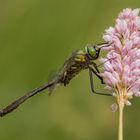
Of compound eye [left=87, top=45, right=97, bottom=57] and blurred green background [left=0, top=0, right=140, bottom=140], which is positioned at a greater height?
blurred green background [left=0, top=0, right=140, bottom=140]

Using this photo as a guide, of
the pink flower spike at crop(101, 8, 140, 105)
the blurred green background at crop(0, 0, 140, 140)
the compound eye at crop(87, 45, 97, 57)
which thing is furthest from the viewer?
the blurred green background at crop(0, 0, 140, 140)

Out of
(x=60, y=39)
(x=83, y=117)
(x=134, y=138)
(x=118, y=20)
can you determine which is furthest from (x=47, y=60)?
(x=118, y=20)

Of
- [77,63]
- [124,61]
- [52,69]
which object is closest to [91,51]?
[77,63]

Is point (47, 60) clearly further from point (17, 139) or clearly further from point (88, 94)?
point (17, 139)

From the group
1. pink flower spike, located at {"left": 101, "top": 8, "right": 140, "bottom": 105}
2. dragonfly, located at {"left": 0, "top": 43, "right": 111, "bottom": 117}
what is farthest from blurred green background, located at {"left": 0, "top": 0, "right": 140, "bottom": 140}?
pink flower spike, located at {"left": 101, "top": 8, "right": 140, "bottom": 105}

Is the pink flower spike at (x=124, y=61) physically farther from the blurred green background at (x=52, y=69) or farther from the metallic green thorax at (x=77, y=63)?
the blurred green background at (x=52, y=69)

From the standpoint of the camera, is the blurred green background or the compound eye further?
the blurred green background

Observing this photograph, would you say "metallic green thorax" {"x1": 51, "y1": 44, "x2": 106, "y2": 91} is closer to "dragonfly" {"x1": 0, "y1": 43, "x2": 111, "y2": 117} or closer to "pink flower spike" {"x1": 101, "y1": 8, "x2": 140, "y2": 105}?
"dragonfly" {"x1": 0, "y1": 43, "x2": 111, "y2": 117}

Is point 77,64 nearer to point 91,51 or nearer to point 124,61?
point 91,51

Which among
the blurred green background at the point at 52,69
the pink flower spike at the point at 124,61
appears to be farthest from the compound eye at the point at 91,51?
the blurred green background at the point at 52,69
